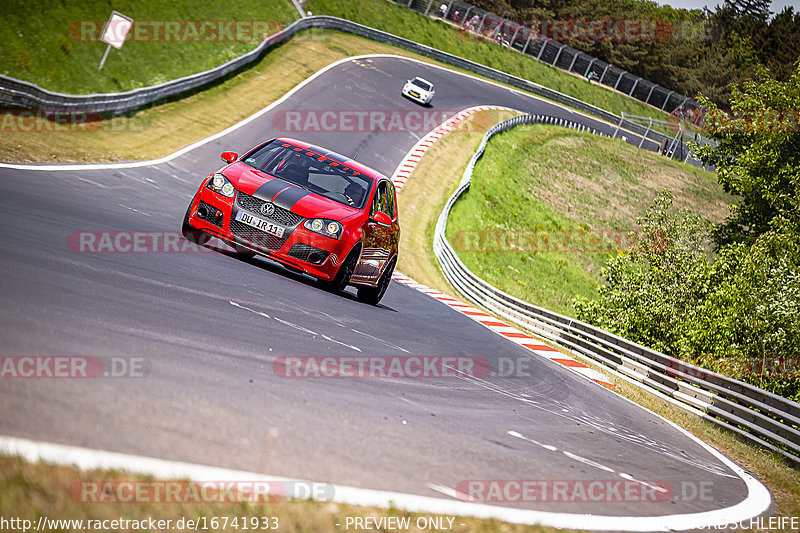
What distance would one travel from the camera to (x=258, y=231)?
9758 mm

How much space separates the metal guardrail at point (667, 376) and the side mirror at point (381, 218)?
6910 millimetres

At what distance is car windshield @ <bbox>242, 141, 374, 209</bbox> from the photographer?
10727 millimetres

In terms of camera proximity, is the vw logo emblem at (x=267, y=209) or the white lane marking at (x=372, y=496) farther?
the vw logo emblem at (x=267, y=209)

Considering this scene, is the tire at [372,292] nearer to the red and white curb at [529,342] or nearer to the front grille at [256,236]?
the front grille at [256,236]

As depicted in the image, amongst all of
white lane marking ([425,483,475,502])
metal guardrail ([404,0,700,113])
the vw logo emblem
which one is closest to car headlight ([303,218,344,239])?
the vw logo emblem

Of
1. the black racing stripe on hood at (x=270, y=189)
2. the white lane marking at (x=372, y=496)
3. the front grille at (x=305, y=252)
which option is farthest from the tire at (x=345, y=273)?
the white lane marking at (x=372, y=496)

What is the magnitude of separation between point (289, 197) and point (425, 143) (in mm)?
27050

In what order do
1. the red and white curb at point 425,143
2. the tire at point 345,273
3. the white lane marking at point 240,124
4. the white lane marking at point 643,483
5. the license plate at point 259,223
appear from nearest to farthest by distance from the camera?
the white lane marking at point 643,483, the license plate at point 259,223, the tire at point 345,273, the white lane marking at point 240,124, the red and white curb at point 425,143

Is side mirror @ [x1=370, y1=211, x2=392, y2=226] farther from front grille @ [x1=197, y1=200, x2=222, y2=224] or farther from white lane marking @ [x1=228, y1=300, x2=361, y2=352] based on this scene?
white lane marking @ [x1=228, y1=300, x2=361, y2=352]

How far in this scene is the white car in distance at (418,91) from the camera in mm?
40781

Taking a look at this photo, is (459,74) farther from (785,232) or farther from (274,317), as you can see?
Result: (274,317)

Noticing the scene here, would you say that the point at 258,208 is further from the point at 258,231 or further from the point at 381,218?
the point at 381,218

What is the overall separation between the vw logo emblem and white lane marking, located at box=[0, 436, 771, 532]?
5560 millimetres

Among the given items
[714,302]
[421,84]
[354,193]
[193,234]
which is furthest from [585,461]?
[421,84]
